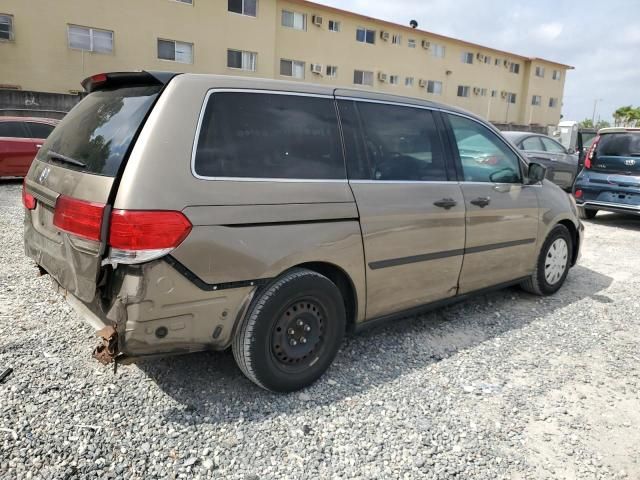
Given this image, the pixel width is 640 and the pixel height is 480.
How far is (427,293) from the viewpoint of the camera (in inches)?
145

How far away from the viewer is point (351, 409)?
288cm

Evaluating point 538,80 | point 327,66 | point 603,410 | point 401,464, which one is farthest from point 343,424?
point 538,80

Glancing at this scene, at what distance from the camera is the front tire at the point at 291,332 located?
273cm

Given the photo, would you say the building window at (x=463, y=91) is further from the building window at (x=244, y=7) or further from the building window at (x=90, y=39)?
the building window at (x=90, y=39)

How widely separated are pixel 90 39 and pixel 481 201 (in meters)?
19.9

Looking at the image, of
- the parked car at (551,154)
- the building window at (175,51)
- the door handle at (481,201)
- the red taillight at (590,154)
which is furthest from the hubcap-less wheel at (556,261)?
the building window at (175,51)

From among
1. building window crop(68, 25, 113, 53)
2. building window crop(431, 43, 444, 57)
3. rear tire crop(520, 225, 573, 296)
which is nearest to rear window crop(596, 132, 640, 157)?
rear tire crop(520, 225, 573, 296)

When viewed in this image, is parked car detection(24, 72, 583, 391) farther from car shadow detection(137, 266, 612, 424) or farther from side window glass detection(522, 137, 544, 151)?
side window glass detection(522, 137, 544, 151)

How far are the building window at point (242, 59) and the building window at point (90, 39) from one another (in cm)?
517

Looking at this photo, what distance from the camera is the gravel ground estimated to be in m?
2.41

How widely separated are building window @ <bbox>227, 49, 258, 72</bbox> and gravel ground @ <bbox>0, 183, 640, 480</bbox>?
20293mm

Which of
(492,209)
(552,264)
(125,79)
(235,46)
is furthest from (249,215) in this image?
(235,46)

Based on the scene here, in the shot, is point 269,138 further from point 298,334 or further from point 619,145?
point 619,145

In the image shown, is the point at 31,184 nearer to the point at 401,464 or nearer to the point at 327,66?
the point at 401,464
